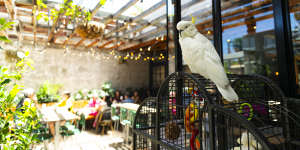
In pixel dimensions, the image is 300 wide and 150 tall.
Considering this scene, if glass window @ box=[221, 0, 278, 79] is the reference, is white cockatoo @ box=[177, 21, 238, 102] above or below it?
below

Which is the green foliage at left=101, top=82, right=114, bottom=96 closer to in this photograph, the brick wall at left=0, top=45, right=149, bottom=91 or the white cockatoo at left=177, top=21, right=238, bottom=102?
the brick wall at left=0, top=45, right=149, bottom=91

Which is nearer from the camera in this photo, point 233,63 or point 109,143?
point 233,63

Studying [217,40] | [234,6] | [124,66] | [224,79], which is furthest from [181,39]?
[124,66]

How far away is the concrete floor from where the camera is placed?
11.1 ft

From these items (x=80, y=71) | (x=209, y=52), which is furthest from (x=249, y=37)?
(x=80, y=71)

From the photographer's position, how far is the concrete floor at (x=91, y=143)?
3372 mm

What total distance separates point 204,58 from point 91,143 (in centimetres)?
361

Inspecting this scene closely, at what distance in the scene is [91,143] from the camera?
365cm

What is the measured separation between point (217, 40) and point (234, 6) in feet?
2.61

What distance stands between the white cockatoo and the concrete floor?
3014 millimetres

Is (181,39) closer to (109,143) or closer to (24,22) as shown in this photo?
(109,143)

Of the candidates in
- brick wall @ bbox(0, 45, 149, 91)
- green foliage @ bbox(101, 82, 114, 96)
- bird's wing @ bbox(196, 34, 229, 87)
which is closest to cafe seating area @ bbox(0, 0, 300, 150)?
bird's wing @ bbox(196, 34, 229, 87)

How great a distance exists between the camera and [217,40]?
127 cm

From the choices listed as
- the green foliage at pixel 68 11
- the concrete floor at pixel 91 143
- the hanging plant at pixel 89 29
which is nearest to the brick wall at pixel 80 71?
the concrete floor at pixel 91 143
